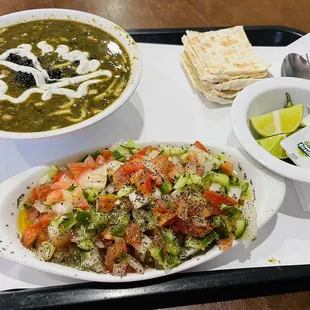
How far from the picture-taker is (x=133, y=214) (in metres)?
1.66

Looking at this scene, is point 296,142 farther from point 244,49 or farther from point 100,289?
point 100,289

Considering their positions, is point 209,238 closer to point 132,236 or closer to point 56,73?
point 132,236

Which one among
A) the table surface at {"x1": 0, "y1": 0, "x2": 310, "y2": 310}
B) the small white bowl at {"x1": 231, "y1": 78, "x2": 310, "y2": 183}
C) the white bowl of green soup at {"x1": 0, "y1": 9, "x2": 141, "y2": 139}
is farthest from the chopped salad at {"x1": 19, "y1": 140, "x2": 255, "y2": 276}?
the table surface at {"x1": 0, "y1": 0, "x2": 310, "y2": 310}

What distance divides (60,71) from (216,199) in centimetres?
108

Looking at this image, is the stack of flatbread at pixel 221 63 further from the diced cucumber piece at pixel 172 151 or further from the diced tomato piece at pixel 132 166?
the diced tomato piece at pixel 132 166

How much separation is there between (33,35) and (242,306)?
5.86 ft

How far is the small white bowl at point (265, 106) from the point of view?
184 centimetres

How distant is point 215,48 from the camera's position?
252 centimetres

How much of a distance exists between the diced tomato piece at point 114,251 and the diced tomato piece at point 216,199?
1.23 feet

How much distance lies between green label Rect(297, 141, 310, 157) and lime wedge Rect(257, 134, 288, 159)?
0.07 meters

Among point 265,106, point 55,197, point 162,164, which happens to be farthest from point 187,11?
point 55,197

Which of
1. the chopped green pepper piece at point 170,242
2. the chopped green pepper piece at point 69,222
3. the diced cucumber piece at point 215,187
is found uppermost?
the chopped green pepper piece at point 69,222

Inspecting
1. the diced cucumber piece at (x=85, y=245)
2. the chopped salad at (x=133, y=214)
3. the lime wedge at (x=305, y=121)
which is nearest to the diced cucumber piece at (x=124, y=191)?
the chopped salad at (x=133, y=214)

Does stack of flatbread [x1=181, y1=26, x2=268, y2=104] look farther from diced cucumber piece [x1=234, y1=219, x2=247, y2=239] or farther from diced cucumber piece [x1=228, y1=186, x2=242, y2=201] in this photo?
diced cucumber piece [x1=234, y1=219, x2=247, y2=239]
